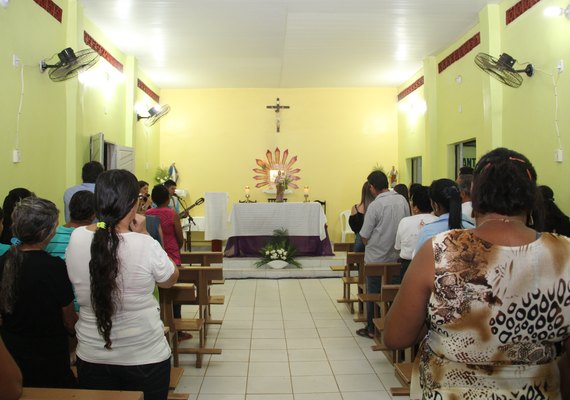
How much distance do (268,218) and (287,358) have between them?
425cm

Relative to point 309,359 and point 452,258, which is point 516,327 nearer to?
point 452,258

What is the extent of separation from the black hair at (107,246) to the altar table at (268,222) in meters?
6.37

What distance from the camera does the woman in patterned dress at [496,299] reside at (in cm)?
127

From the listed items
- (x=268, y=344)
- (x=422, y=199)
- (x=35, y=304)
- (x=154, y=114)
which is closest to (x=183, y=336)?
(x=268, y=344)

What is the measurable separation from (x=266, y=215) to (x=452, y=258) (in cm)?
695

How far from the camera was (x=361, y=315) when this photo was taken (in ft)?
17.1

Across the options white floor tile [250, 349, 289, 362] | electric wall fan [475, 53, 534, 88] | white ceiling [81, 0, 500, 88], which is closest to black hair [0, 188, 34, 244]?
white floor tile [250, 349, 289, 362]

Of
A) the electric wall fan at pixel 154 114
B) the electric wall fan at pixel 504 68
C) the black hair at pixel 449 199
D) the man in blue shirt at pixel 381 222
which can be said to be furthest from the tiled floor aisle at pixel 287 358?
the electric wall fan at pixel 154 114

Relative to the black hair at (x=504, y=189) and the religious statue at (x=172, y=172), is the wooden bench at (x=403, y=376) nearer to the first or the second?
the black hair at (x=504, y=189)

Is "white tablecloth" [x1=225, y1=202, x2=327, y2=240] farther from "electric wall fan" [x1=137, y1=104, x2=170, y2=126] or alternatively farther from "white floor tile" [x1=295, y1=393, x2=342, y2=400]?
"white floor tile" [x1=295, y1=393, x2=342, y2=400]

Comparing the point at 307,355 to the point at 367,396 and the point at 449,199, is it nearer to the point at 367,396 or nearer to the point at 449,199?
the point at 367,396

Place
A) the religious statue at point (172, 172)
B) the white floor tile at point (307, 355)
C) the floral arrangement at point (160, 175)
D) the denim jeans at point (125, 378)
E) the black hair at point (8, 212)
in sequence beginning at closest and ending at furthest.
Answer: the denim jeans at point (125, 378) < the black hair at point (8, 212) < the white floor tile at point (307, 355) < the floral arrangement at point (160, 175) < the religious statue at point (172, 172)

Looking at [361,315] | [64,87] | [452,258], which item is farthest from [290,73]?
[452,258]

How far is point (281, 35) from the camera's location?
23.3 ft
